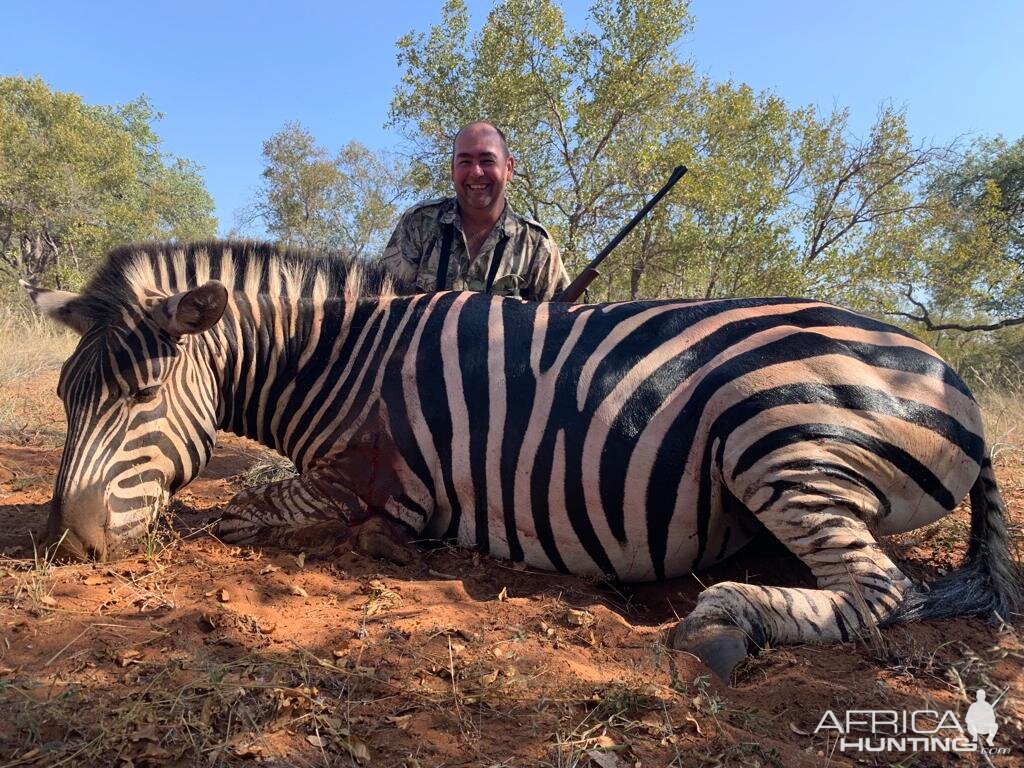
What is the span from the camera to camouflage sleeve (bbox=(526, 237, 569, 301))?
5051mm

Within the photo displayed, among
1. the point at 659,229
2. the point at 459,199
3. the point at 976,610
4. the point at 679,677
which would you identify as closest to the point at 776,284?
the point at 659,229

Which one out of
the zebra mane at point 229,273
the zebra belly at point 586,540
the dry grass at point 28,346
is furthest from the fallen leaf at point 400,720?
the dry grass at point 28,346

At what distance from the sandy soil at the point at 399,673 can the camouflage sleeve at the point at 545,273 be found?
2.93m

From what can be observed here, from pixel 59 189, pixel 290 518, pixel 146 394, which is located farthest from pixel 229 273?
pixel 59 189

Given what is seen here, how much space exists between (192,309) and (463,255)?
8.72 feet

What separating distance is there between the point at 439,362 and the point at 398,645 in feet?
4.67

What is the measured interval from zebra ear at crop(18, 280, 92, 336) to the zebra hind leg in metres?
2.91

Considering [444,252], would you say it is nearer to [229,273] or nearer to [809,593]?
[229,273]

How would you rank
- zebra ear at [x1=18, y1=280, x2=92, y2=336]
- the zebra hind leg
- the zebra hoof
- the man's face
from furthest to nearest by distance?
the man's face, zebra ear at [x1=18, y1=280, x2=92, y2=336], the zebra hind leg, the zebra hoof

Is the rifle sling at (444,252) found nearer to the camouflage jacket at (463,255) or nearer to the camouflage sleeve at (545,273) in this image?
the camouflage jacket at (463,255)

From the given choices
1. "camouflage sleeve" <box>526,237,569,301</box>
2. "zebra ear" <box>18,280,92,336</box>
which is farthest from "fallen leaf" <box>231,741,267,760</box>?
"camouflage sleeve" <box>526,237,569,301</box>

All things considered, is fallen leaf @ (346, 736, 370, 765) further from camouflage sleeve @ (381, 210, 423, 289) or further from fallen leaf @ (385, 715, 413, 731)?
camouflage sleeve @ (381, 210, 423, 289)

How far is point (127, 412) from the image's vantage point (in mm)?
2557

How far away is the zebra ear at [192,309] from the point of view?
2572mm
